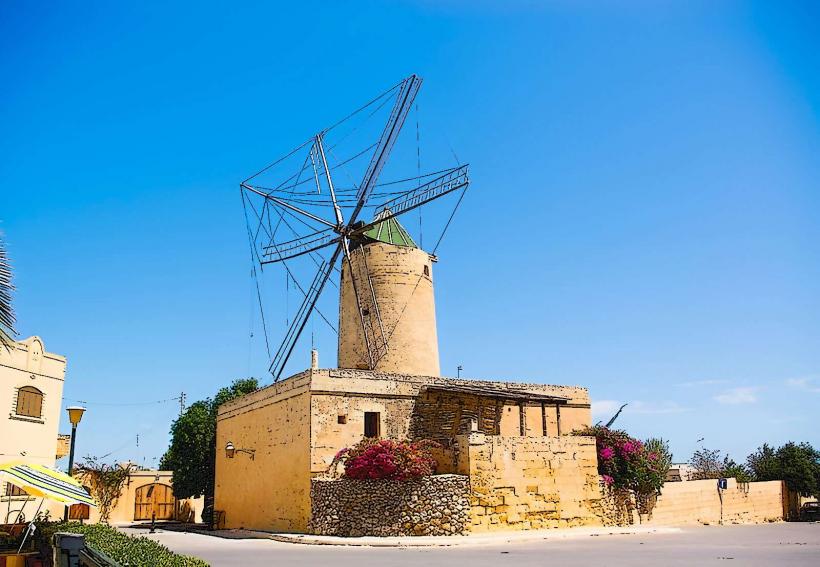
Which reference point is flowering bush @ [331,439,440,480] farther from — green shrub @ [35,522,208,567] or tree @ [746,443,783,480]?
tree @ [746,443,783,480]

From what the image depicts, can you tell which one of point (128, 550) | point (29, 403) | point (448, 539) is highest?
point (29, 403)

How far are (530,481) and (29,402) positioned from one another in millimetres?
17026

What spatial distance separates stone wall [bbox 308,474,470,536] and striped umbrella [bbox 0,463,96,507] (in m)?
9.33

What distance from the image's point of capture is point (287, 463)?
24016 mm

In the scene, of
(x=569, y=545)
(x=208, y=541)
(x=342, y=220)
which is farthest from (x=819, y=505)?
(x=208, y=541)

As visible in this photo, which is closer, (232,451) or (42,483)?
(42,483)

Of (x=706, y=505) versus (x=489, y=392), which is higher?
(x=489, y=392)

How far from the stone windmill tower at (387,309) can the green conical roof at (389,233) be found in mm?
160

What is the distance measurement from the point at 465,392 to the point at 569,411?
6145mm

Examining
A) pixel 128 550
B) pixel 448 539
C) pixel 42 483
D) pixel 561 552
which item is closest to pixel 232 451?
pixel 448 539

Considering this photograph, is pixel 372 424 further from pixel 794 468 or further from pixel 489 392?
pixel 794 468

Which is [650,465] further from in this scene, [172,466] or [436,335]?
[172,466]

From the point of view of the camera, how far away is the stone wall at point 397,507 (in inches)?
818

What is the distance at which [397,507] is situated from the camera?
20.9 m
